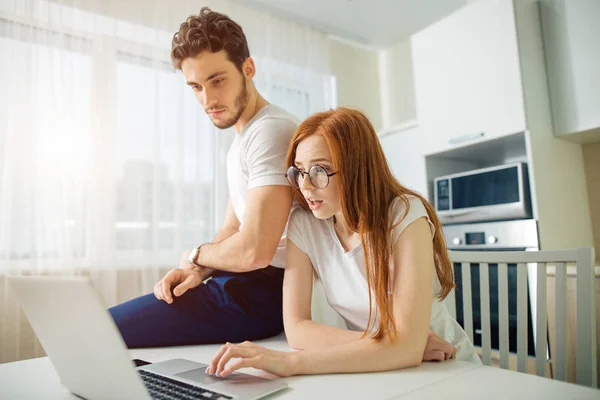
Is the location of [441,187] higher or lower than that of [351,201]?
higher

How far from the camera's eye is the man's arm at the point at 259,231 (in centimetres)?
114

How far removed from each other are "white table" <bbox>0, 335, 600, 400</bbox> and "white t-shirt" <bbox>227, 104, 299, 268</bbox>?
545 millimetres

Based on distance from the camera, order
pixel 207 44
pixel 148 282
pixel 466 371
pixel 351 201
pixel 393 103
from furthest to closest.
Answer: pixel 393 103 → pixel 148 282 → pixel 207 44 → pixel 351 201 → pixel 466 371

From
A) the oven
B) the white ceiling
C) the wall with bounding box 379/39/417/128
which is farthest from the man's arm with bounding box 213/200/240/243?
the wall with bounding box 379/39/417/128

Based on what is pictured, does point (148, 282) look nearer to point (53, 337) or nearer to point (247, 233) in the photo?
point (247, 233)

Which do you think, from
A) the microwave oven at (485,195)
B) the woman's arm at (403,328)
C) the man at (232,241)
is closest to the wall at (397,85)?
the microwave oven at (485,195)

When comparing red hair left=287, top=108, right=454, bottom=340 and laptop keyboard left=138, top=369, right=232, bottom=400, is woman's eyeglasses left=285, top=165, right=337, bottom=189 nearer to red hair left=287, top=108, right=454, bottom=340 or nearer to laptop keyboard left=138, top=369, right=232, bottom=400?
red hair left=287, top=108, right=454, bottom=340

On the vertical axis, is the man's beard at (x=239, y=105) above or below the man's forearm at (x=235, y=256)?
above

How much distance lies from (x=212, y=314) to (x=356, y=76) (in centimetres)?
320

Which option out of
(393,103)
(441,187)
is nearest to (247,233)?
(441,187)

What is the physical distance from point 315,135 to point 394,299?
44 centimetres

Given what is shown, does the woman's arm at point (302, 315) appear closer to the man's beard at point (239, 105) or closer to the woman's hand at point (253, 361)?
the woman's hand at point (253, 361)

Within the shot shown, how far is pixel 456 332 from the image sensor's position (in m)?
1.10

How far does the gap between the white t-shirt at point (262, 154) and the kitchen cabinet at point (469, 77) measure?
60.7 inches
